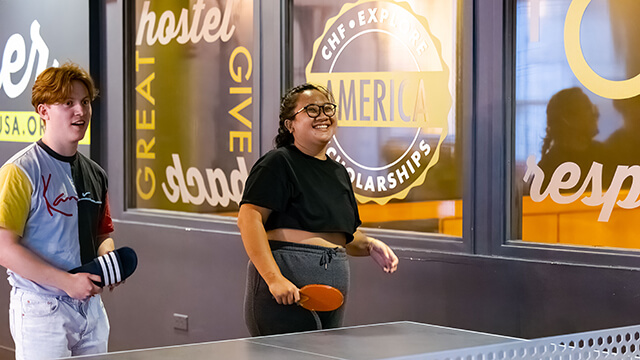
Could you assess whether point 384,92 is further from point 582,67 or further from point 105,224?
point 105,224

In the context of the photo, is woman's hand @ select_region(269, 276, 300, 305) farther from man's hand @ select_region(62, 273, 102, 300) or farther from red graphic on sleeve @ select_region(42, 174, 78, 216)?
red graphic on sleeve @ select_region(42, 174, 78, 216)

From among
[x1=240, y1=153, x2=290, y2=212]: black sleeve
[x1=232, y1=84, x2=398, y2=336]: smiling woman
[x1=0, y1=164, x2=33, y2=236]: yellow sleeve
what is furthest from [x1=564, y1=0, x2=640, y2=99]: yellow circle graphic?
[x1=0, y1=164, x2=33, y2=236]: yellow sleeve

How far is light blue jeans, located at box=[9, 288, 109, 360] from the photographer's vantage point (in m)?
2.99

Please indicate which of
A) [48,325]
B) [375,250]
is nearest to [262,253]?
[375,250]

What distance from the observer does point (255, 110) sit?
5.33 metres

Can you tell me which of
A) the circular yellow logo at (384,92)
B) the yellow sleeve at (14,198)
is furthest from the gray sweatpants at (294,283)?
the circular yellow logo at (384,92)

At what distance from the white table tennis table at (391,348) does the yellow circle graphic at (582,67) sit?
169cm

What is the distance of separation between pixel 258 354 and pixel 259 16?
3.31 meters

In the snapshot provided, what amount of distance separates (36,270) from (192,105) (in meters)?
2.94

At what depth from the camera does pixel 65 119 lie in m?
3.09

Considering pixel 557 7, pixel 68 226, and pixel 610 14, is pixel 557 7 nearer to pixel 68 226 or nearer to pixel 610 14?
pixel 610 14

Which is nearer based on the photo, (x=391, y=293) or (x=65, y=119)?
(x=65, y=119)

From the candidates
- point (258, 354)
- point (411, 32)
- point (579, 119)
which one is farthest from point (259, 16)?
point (258, 354)

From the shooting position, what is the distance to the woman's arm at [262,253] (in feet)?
10.2
